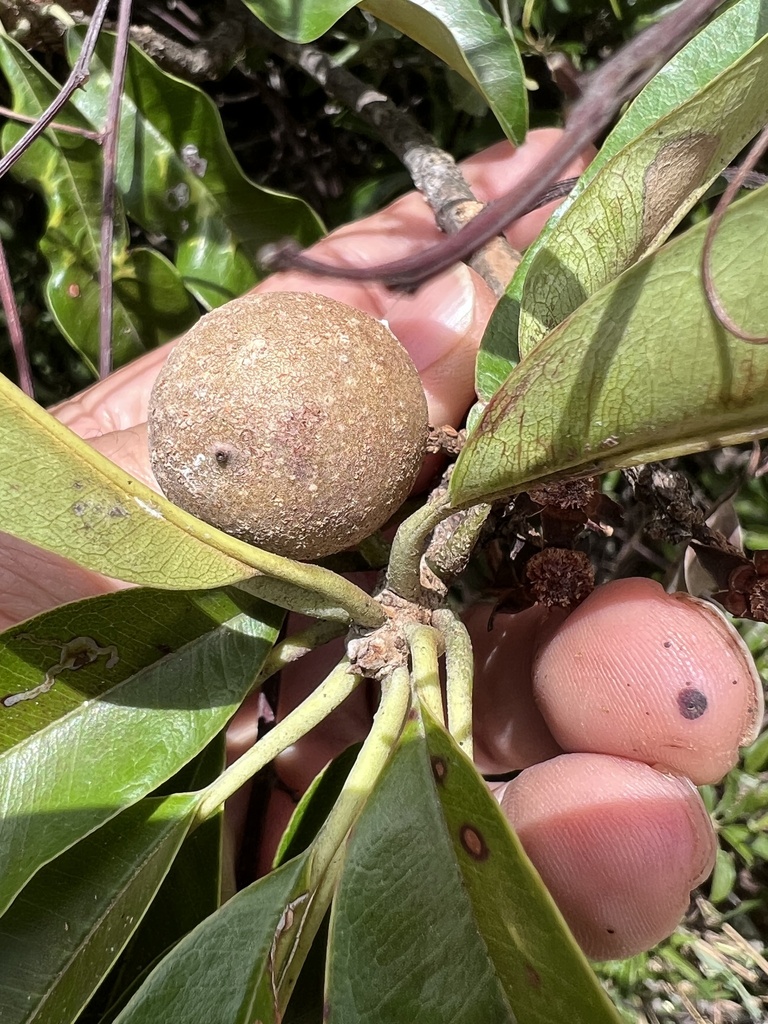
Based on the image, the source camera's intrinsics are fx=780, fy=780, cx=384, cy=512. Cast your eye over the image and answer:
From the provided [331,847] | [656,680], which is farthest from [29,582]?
→ [656,680]

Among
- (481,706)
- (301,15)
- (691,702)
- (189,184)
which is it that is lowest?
(481,706)

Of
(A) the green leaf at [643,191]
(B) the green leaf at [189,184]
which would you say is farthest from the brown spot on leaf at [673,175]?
(B) the green leaf at [189,184]

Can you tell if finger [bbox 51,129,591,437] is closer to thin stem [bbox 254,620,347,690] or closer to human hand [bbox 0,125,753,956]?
human hand [bbox 0,125,753,956]

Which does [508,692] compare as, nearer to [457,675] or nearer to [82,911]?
[457,675]

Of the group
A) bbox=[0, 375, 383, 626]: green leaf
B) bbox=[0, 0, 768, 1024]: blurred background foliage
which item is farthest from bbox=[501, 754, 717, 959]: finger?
bbox=[0, 375, 383, 626]: green leaf

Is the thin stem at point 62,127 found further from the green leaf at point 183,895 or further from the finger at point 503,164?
the green leaf at point 183,895

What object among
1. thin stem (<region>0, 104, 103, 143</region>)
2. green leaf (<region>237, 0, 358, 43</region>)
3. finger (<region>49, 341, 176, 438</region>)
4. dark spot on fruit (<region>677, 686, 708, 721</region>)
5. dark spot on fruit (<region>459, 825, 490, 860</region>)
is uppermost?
thin stem (<region>0, 104, 103, 143</region>)
